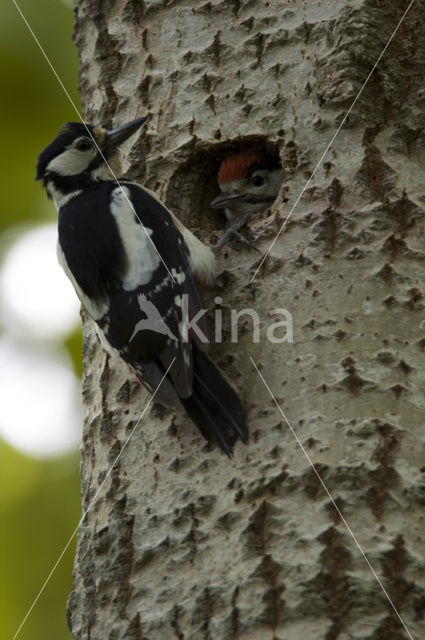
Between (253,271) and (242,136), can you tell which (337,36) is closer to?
(242,136)

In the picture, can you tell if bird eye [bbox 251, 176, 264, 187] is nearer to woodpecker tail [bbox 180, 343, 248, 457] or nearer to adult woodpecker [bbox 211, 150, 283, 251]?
adult woodpecker [bbox 211, 150, 283, 251]

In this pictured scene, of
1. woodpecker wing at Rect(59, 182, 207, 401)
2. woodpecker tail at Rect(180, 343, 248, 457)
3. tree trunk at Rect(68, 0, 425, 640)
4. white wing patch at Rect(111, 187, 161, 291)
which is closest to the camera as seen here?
tree trunk at Rect(68, 0, 425, 640)

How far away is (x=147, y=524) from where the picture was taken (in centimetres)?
270

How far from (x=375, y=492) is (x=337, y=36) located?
140 centimetres

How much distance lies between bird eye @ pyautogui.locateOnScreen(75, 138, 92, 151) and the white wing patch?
13.3 inches

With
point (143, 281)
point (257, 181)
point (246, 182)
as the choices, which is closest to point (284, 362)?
point (143, 281)

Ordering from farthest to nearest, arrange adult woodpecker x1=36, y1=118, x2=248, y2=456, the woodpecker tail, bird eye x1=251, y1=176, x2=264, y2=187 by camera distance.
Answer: bird eye x1=251, y1=176, x2=264, y2=187, adult woodpecker x1=36, y1=118, x2=248, y2=456, the woodpecker tail

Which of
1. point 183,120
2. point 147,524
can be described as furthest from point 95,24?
point 147,524

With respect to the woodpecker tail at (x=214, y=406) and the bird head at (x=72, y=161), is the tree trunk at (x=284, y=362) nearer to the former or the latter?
the woodpecker tail at (x=214, y=406)

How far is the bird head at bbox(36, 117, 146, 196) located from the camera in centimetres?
369

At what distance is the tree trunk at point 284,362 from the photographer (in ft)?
7.91

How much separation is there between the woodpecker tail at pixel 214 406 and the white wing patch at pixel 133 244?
0.38 meters

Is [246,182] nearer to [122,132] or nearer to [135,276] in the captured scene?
[122,132]

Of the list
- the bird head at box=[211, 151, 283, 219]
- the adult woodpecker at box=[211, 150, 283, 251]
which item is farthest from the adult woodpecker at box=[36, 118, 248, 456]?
the bird head at box=[211, 151, 283, 219]
